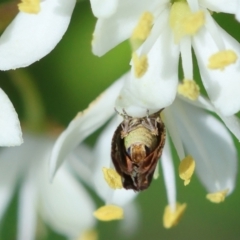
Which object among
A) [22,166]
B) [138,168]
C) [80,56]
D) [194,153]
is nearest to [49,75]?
[80,56]

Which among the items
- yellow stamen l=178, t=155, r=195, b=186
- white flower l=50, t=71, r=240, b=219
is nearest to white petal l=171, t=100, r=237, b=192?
white flower l=50, t=71, r=240, b=219

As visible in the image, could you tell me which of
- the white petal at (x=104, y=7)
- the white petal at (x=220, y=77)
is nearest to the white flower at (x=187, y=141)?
the white petal at (x=220, y=77)

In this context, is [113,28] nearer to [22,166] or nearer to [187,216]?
[22,166]

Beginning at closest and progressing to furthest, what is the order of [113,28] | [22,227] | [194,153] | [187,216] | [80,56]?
[113,28] < [194,153] < [22,227] < [80,56] < [187,216]

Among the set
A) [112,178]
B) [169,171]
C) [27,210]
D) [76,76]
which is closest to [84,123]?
[112,178]

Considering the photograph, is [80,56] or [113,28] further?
[80,56]

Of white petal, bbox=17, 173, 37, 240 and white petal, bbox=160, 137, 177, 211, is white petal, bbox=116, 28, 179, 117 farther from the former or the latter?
white petal, bbox=17, 173, 37, 240

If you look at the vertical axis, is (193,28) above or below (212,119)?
above

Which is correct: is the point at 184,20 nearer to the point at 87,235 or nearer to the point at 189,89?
the point at 189,89
